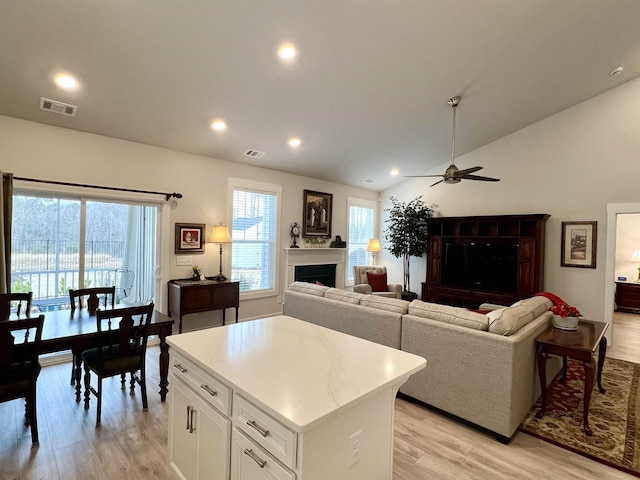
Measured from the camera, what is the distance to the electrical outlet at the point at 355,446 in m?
1.30

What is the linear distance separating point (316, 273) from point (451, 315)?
13.4 ft

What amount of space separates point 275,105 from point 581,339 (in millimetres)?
3882

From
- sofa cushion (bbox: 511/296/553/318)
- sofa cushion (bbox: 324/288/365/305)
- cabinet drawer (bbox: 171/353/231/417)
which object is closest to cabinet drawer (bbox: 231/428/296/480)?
cabinet drawer (bbox: 171/353/231/417)

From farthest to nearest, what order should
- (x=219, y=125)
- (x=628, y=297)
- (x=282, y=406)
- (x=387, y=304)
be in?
(x=628, y=297) → (x=219, y=125) → (x=387, y=304) → (x=282, y=406)

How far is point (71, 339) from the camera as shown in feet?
8.03

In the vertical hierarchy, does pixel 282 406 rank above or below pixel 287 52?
below

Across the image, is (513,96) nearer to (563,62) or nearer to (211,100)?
(563,62)

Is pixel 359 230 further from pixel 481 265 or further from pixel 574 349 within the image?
pixel 574 349

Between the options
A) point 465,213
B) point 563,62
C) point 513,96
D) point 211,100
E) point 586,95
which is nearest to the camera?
point 211,100

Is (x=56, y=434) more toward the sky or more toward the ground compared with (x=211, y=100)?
more toward the ground

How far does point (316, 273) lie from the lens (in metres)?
6.68

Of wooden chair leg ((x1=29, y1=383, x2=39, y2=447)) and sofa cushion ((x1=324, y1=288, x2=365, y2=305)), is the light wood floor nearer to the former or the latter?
wooden chair leg ((x1=29, y1=383, x2=39, y2=447))

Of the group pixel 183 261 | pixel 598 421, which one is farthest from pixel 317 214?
pixel 598 421

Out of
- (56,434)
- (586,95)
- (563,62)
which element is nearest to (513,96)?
(563,62)
